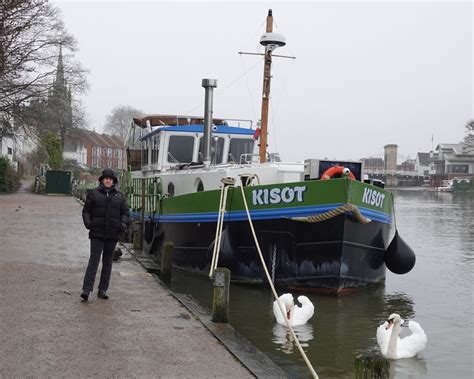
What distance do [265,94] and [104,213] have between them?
6815mm

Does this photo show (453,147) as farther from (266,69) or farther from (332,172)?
(332,172)

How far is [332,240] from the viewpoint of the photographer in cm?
946

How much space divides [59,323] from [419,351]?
4.36 meters

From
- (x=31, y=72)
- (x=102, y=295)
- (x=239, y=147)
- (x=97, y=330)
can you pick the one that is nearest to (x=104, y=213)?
(x=102, y=295)

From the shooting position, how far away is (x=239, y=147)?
1438 centimetres

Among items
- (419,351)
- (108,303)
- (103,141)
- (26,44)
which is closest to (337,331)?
(419,351)

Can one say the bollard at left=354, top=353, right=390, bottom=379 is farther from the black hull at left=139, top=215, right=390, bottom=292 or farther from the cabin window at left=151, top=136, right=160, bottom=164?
the cabin window at left=151, top=136, right=160, bottom=164

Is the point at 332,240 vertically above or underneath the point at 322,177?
underneath

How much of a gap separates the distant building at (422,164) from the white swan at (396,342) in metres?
120

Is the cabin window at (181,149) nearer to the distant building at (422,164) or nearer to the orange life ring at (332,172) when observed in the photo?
the orange life ring at (332,172)

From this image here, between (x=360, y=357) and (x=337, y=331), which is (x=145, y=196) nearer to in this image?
(x=337, y=331)

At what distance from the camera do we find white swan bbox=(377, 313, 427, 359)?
6742 millimetres

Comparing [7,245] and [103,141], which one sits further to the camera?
[103,141]

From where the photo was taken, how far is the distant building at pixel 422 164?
403ft
